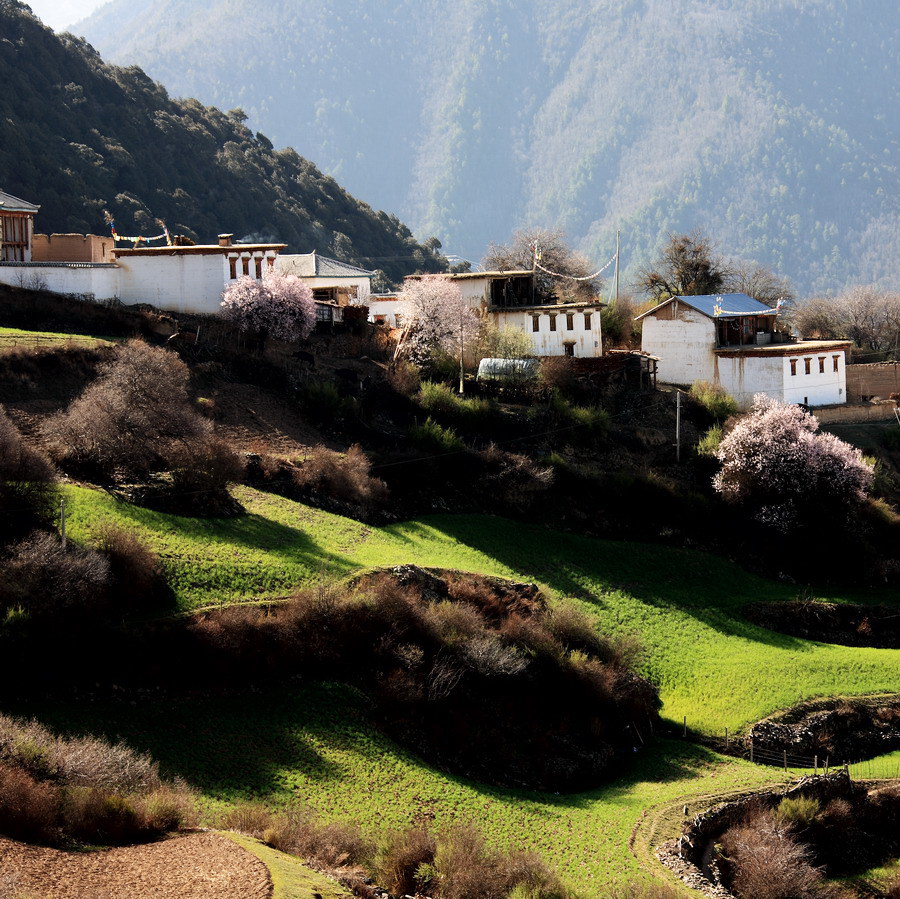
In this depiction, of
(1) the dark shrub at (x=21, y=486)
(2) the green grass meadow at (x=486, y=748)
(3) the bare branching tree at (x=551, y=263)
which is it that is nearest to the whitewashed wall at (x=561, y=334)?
(3) the bare branching tree at (x=551, y=263)

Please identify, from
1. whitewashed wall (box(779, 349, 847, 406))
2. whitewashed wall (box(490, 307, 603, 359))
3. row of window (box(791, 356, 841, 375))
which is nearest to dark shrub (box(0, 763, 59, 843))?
whitewashed wall (box(490, 307, 603, 359))

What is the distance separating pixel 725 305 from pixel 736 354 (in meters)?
4.65

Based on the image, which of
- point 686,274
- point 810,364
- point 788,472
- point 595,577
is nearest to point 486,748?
point 595,577

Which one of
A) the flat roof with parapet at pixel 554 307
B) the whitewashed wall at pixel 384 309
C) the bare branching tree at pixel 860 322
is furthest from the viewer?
the bare branching tree at pixel 860 322

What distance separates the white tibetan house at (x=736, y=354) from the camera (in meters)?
65.5

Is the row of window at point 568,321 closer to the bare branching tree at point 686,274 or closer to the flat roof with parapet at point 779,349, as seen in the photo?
the flat roof with parapet at point 779,349

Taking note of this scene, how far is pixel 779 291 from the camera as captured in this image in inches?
3743

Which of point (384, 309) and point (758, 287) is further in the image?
point (758, 287)

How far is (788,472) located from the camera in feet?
181

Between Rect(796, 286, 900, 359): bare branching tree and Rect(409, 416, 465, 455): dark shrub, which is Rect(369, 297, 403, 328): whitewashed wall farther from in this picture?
Rect(796, 286, 900, 359): bare branching tree

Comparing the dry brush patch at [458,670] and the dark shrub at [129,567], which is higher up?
the dark shrub at [129,567]

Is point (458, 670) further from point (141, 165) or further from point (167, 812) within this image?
point (141, 165)

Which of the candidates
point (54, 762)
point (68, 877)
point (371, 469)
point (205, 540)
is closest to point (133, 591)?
point (205, 540)

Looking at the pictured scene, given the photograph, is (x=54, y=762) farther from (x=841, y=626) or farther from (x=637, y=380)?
(x=637, y=380)
